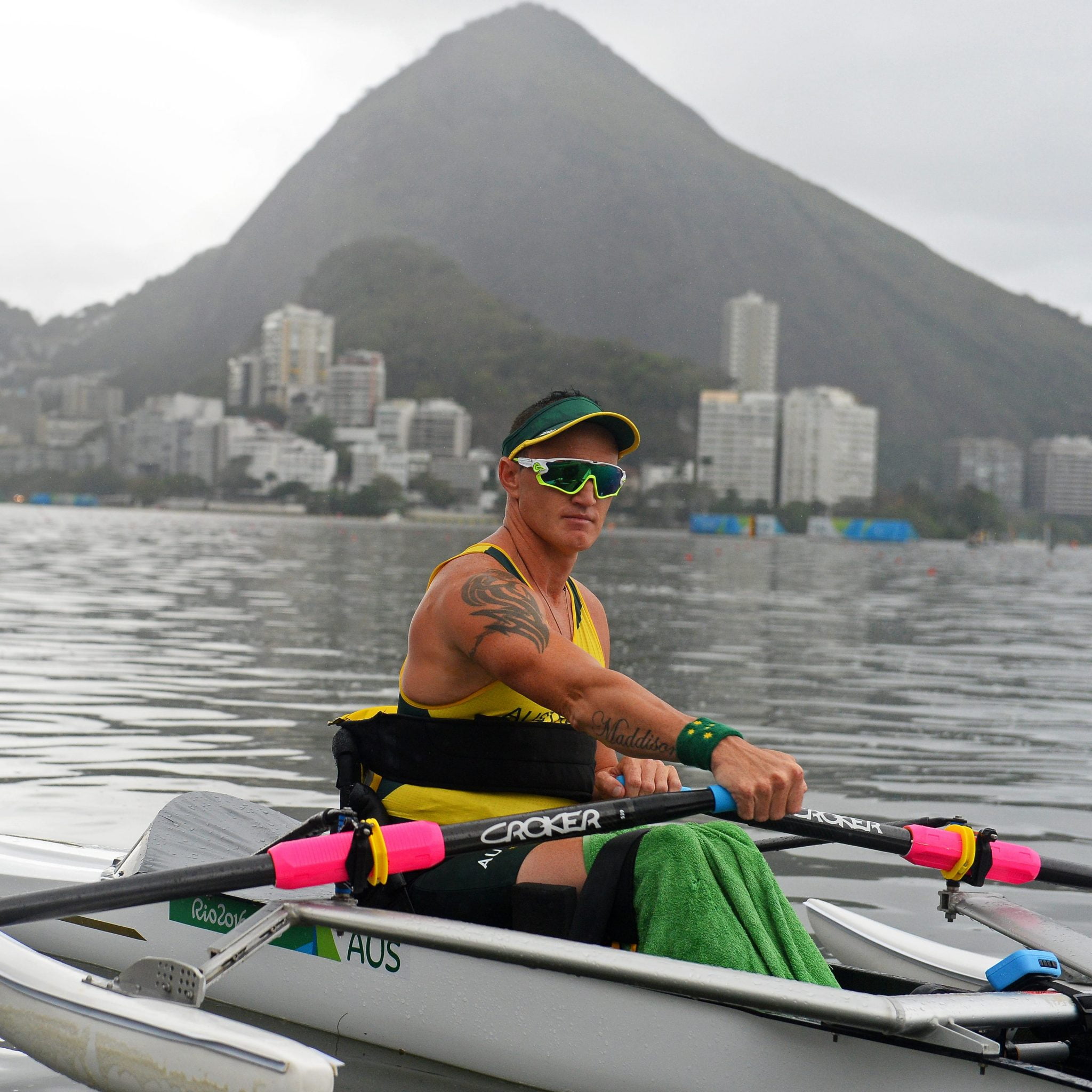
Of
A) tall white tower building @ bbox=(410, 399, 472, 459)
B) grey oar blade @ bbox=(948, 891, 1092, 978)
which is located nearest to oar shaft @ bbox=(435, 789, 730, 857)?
grey oar blade @ bbox=(948, 891, 1092, 978)

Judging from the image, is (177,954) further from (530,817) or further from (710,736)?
(710,736)

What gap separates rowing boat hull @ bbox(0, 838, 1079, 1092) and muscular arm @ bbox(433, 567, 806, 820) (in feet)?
1.83

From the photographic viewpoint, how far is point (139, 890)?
340 centimetres

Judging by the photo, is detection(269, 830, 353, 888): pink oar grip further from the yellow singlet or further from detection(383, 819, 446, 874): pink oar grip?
the yellow singlet

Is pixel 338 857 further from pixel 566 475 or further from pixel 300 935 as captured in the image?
pixel 566 475

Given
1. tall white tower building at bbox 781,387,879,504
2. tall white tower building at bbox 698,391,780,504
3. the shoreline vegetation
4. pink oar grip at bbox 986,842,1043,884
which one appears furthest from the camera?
tall white tower building at bbox 781,387,879,504

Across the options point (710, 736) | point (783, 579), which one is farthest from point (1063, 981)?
point (783, 579)

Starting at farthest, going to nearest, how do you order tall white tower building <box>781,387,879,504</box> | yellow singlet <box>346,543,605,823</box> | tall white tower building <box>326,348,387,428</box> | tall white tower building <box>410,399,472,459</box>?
tall white tower building <box>326,348,387,428</box> → tall white tower building <box>781,387,879,504</box> → tall white tower building <box>410,399,472,459</box> → yellow singlet <box>346,543,605,823</box>

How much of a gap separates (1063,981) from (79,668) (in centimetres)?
1067

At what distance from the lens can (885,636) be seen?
68.8ft

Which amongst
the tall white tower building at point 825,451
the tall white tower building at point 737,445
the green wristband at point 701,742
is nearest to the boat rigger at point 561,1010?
the green wristband at point 701,742

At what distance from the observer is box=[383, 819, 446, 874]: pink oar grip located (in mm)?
3436

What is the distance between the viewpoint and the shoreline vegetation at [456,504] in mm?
159125

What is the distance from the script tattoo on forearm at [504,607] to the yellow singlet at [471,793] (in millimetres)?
97
